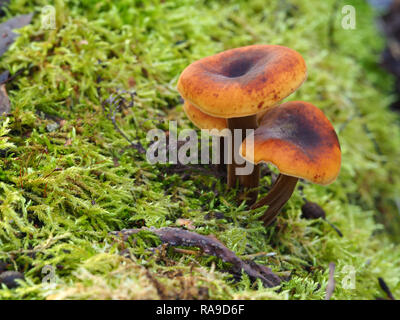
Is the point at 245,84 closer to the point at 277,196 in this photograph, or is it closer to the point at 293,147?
the point at 293,147

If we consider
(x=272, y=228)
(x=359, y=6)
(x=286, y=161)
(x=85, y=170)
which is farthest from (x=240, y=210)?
(x=359, y=6)

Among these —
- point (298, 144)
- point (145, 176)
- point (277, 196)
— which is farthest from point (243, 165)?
point (145, 176)

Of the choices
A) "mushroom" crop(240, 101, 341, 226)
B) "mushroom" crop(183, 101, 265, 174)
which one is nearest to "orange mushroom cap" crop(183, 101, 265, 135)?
"mushroom" crop(183, 101, 265, 174)

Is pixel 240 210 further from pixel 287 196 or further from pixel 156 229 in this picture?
pixel 156 229

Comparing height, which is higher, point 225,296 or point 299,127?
point 299,127

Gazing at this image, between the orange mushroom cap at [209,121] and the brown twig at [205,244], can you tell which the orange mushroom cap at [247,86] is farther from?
the brown twig at [205,244]

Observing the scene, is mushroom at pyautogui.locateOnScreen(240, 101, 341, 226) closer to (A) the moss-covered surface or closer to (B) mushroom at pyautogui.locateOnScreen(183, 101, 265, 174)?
(B) mushroom at pyautogui.locateOnScreen(183, 101, 265, 174)
